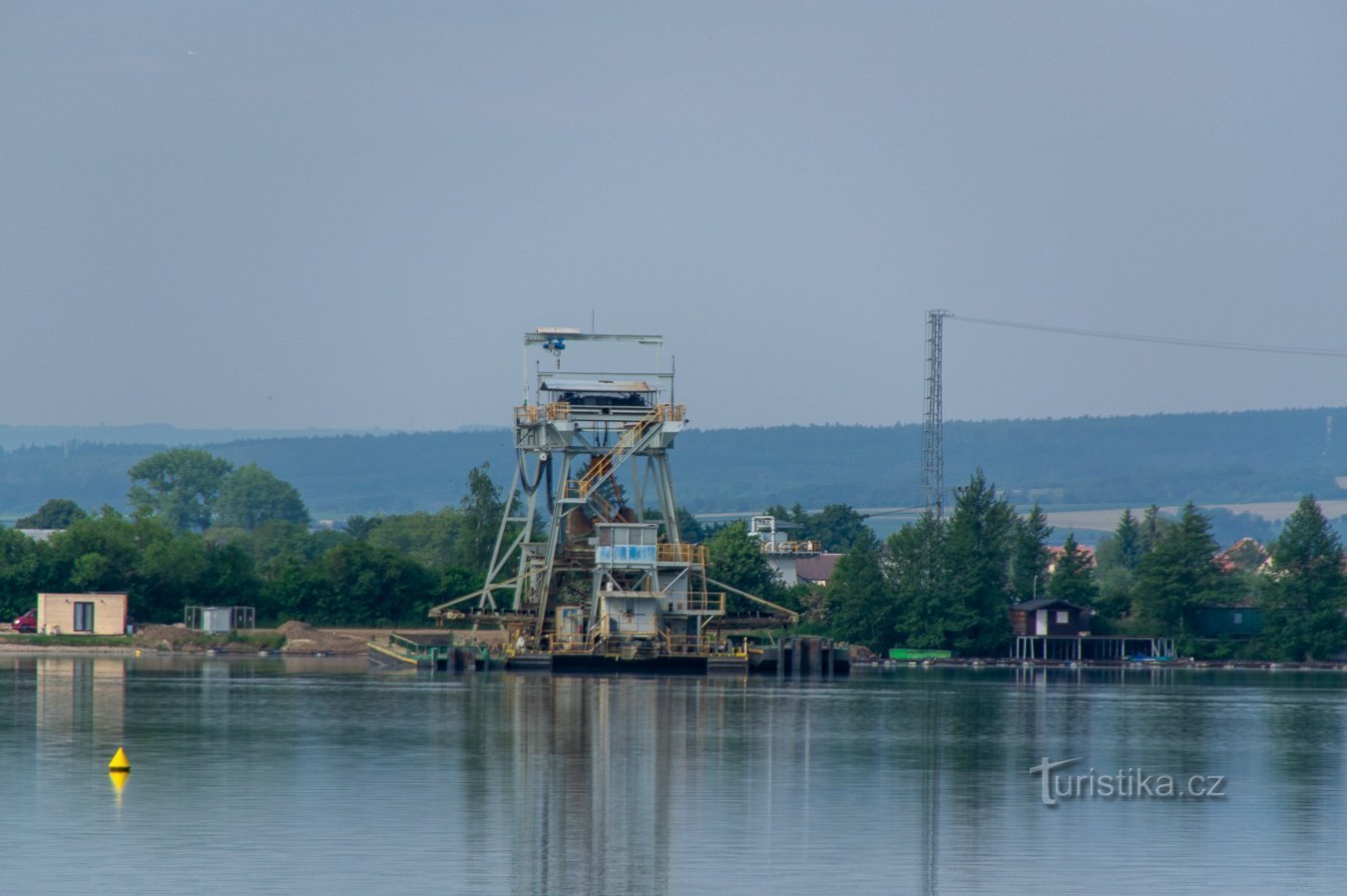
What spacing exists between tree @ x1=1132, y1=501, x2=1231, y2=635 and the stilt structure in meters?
42.2

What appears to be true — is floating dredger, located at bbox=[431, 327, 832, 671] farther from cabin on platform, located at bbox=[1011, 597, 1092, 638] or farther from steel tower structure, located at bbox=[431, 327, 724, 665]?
cabin on platform, located at bbox=[1011, 597, 1092, 638]

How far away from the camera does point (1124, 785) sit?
46188 mm

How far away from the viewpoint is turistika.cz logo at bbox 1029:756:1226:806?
1743 inches

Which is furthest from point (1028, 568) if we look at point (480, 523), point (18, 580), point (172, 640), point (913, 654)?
point (18, 580)

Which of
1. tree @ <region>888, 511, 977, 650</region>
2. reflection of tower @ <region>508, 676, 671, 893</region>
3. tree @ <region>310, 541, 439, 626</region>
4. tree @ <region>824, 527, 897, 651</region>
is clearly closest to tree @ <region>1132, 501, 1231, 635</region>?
tree @ <region>888, 511, 977, 650</region>

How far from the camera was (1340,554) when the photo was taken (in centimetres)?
13025

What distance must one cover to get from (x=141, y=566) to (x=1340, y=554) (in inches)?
2846

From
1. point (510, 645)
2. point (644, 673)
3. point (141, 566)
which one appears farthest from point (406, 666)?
point (141, 566)

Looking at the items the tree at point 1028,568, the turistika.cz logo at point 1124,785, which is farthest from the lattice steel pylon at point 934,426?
the turistika.cz logo at point 1124,785

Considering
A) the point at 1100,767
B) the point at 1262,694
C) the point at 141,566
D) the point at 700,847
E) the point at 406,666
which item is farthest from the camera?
the point at 141,566

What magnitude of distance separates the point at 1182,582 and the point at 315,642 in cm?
5301

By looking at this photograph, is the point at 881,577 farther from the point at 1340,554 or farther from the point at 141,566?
the point at 141,566

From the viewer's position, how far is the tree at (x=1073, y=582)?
131125 mm

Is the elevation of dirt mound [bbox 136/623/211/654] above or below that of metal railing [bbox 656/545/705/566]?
below
